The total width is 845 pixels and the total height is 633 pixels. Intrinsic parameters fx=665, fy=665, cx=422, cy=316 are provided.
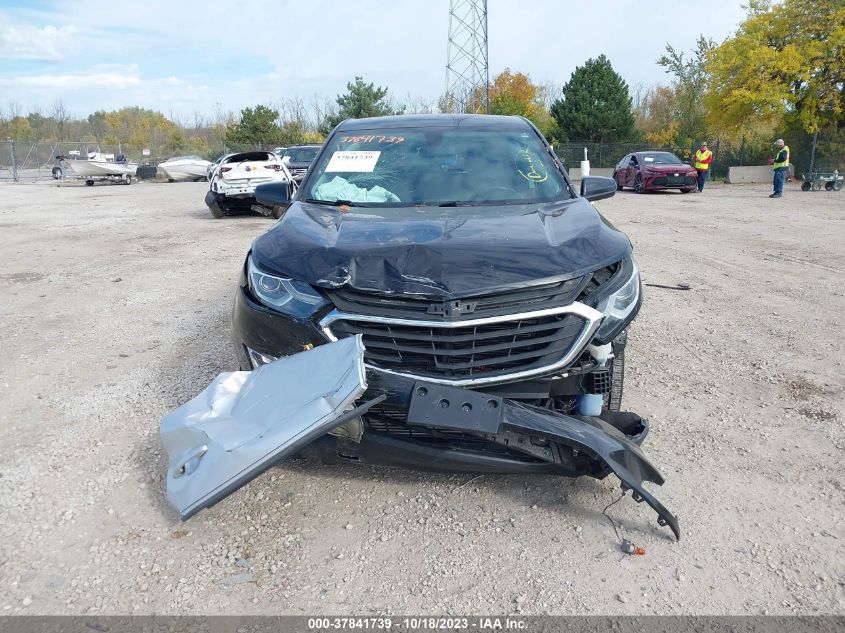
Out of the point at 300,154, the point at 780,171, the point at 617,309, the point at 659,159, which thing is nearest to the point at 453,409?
the point at 617,309

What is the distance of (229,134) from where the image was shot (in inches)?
1906

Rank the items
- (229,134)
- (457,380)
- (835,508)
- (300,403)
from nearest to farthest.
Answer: (300,403), (457,380), (835,508), (229,134)

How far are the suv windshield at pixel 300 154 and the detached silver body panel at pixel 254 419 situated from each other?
18.3m

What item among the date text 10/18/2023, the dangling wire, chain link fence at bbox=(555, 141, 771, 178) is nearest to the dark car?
chain link fence at bbox=(555, 141, 771, 178)

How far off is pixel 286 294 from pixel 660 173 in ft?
71.8

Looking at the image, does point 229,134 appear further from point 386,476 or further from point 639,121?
point 386,476

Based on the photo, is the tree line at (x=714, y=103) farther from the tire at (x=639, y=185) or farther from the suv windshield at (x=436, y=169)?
the suv windshield at (x=436, y=169)

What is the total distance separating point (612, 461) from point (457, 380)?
2.20 ft

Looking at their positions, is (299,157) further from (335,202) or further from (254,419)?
(254,419)

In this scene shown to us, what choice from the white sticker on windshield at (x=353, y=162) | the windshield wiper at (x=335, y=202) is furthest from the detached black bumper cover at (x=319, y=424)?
the white sticker on windshield at (x=353, y=162)

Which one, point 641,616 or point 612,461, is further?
point 612,461

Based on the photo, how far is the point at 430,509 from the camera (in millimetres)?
2926

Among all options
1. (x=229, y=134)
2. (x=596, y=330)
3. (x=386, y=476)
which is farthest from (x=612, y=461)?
(x=229, y=134)

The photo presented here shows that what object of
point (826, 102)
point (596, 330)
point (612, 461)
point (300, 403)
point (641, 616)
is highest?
point (826, 102)
